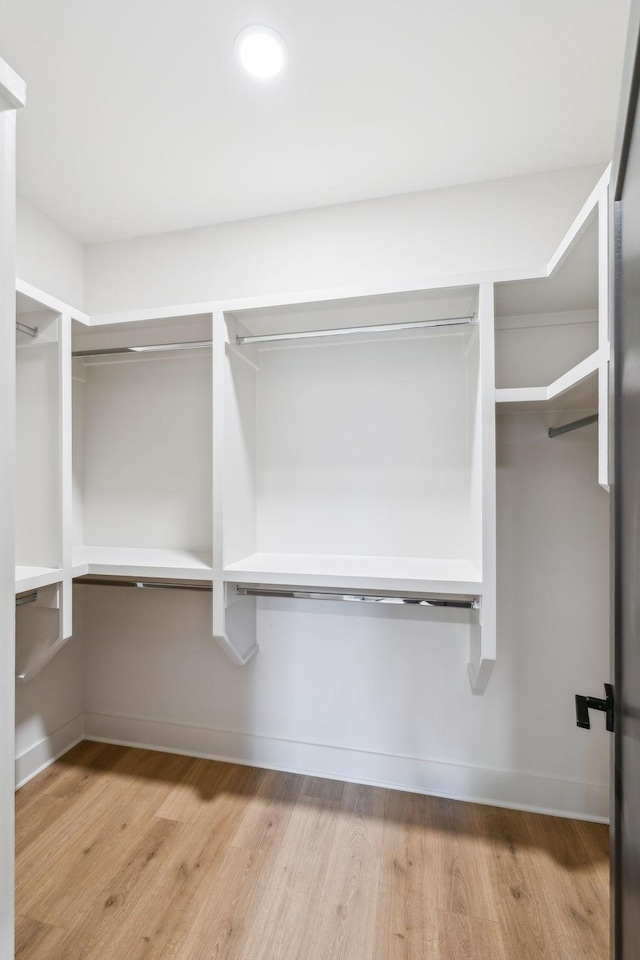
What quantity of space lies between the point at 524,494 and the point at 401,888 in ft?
4.61

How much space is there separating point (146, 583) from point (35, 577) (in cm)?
43

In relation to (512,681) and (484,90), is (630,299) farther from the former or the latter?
(512,681)

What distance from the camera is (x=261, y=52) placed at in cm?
130

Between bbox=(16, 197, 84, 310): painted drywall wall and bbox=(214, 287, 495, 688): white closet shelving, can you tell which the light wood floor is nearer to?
bbox=(214, 287, 495, 688): white closet shelving

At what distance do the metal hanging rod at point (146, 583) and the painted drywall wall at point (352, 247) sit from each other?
1.29m

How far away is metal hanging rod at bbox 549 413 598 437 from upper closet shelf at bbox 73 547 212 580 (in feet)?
4.57

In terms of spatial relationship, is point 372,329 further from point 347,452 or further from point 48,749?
point 48,749

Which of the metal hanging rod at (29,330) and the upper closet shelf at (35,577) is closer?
the upper closet shelf at (35,577)

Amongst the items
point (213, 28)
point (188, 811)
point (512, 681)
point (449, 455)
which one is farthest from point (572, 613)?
point (213, 28)

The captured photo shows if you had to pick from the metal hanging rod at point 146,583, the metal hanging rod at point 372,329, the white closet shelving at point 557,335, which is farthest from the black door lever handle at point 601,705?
the metal hanging rod at point 146,583

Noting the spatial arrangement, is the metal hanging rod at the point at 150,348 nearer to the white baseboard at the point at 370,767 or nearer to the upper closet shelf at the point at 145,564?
the upper closet shelf at the point at 145,564

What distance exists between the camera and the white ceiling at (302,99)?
1213mm

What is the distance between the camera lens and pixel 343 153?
1.69 m

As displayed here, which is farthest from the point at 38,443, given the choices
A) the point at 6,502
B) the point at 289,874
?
the point at 289,874
